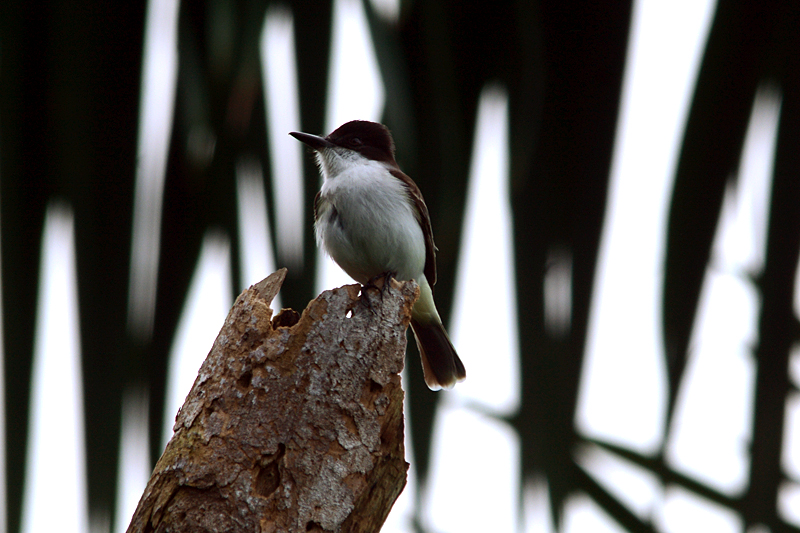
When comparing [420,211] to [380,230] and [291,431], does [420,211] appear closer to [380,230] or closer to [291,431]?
[380,230]

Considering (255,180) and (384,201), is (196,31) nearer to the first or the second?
(255,180)

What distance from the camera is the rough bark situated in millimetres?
1623

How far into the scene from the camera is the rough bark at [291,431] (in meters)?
1.62

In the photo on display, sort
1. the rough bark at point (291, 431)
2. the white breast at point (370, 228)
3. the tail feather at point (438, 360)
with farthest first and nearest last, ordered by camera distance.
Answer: the tail feather at point (438, 360) → the white breast at point (370, 228) → the rough bark at point (291, 431)

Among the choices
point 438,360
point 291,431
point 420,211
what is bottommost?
point 438,360

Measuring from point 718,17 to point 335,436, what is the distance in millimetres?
1251

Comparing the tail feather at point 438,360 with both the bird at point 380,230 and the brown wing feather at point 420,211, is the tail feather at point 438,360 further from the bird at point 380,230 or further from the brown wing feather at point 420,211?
the brown wing feather at point 420,211

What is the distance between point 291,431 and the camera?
168 centimetres

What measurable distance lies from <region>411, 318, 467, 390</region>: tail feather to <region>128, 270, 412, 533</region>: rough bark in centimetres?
188

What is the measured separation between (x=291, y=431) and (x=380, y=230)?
1950 millimetres

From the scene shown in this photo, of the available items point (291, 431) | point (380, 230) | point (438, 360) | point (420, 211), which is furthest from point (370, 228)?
point (291, 431)

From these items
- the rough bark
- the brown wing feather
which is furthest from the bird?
the rough bark

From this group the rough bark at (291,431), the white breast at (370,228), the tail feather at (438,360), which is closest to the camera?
the rough bark at (291,431)

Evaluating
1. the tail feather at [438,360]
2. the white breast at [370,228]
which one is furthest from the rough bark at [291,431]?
the tail feather at [438,360]
